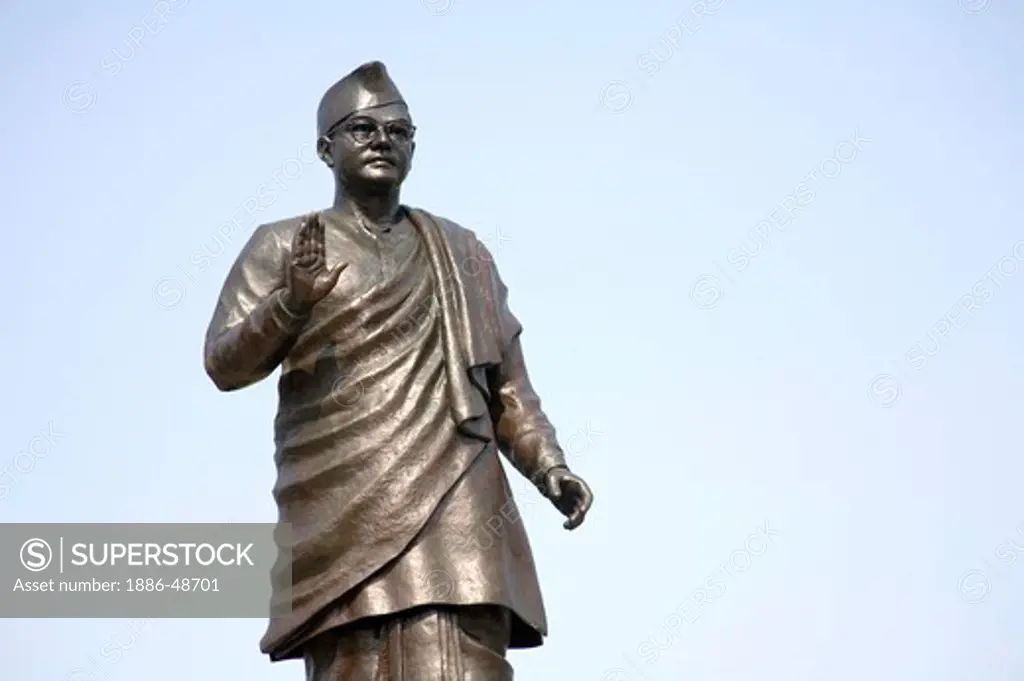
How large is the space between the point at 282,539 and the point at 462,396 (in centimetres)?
105

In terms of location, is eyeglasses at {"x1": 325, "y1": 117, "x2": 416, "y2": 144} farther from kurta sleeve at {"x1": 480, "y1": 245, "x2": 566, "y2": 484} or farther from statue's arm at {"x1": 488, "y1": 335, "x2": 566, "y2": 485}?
statue's arm at {"x1": 488, "y1": 335, "x2": 566, "y2": 485}

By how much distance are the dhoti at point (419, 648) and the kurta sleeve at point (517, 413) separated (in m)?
0.86

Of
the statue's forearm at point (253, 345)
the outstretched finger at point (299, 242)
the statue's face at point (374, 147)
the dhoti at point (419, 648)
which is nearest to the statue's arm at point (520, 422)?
the dhoti at point (419, 648)

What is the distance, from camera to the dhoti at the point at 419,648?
26.9ft

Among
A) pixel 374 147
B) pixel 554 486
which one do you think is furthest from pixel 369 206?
pixel 554 486

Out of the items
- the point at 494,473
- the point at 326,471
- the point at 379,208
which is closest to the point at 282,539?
the point at 326,471

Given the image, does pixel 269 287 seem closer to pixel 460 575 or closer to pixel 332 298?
pixel 332 298

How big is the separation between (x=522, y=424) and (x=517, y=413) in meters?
0.08

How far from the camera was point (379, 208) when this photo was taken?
9.25 metres

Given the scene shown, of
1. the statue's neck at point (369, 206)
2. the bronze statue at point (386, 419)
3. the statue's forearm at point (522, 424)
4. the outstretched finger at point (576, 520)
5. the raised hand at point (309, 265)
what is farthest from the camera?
the statue's neck at point (369, 206)

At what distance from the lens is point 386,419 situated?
8.59 metres

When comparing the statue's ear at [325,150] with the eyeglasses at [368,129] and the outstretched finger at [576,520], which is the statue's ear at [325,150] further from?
the outstretched finger at [576,520]

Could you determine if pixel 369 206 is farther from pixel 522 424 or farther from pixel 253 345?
pixel 522 424

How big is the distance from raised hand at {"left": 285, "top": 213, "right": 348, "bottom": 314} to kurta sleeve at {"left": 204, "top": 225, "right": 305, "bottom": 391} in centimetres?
16
